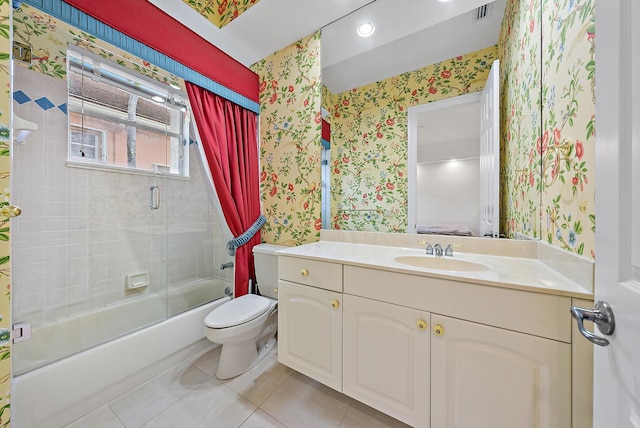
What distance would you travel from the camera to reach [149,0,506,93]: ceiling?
1.30 m

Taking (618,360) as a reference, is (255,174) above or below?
above

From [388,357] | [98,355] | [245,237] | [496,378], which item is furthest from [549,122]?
[98,355]

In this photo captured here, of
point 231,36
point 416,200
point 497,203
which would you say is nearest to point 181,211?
point 231,36

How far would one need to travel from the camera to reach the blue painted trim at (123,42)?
3.51ft

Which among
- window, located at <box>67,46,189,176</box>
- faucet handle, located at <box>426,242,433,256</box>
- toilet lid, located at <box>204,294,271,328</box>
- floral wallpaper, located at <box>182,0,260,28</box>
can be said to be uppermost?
floral wallpaper, located at <box>182,0,260,28</box>

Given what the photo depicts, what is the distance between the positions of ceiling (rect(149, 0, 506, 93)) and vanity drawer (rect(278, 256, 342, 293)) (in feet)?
4.22

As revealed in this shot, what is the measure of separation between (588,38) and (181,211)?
95.7 inches

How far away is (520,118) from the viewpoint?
111 cm

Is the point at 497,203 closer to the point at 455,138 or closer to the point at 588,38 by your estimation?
the point at 455,138

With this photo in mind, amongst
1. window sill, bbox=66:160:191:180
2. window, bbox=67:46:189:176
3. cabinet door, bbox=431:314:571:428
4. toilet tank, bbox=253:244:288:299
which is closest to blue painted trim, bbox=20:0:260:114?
window, bbox=67:46:189:176

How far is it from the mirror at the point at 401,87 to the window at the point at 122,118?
4.15ft

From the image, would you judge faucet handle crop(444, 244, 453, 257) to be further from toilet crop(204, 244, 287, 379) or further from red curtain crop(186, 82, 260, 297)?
red curtain crop(186, 82, 260, 297)

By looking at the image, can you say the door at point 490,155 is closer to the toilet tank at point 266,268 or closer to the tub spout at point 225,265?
the toilet tank at point 266,268

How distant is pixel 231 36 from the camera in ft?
5.57
